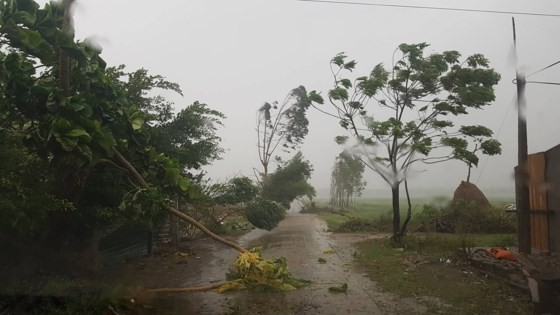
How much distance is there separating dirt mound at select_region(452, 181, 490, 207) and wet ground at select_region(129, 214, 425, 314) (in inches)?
221

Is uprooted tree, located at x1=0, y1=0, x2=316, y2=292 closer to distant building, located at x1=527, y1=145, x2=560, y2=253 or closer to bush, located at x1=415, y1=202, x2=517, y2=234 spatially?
distant building, located at x1=527, y1=145, x2=560, y2=253

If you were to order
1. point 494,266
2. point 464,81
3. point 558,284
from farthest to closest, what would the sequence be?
point 464,81 < point 494,266 < point 558,284

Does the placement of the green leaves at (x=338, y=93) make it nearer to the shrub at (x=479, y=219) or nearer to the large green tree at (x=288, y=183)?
the shrub at (x=479, y=219)

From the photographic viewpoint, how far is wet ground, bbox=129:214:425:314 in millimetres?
6711

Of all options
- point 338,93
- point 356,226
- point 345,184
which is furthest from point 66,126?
point 345,184

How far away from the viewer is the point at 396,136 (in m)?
13.0

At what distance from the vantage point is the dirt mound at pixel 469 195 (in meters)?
17.4

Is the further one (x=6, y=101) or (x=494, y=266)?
(x=494, y=266)

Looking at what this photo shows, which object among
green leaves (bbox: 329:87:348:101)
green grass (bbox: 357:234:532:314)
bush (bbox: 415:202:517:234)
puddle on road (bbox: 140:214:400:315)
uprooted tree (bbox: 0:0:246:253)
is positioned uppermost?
green leaves (bbox: 329:87:348:101)

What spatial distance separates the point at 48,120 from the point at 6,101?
820mm

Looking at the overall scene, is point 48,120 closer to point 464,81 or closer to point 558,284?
point 558,284

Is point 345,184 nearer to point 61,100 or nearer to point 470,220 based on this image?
point 470,220

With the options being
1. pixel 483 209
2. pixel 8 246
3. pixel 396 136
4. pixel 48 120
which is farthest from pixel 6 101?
pixel 483 209

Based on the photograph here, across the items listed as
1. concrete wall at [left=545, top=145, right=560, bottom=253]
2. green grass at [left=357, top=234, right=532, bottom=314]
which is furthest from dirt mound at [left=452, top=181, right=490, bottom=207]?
concrete wall at [left=545, top=145, right=560, bottom=253]
